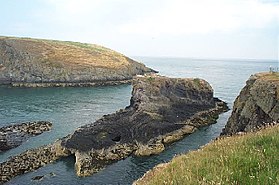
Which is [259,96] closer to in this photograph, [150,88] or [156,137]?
[156,137]

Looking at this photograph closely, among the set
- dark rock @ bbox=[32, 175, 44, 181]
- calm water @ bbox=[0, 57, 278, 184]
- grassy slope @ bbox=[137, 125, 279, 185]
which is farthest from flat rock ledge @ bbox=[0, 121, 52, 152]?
grassy slope @ bbox=[137, 125, 279, 185]

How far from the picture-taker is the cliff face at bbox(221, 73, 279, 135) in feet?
128

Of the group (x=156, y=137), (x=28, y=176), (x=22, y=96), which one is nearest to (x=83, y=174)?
(x=28, y=176)

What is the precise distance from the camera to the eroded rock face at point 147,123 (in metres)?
42.1

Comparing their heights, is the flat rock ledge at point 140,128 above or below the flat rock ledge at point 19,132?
above

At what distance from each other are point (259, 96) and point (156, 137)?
15.6 metres

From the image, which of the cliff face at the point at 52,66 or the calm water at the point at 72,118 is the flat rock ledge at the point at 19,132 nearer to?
the calm water at the point at 72,118

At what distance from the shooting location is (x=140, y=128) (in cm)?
4897

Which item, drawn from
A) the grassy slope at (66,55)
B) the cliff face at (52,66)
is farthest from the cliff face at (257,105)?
the grassy slope at (66,55)

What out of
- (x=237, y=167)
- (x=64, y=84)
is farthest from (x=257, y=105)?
(x=64, y=84)

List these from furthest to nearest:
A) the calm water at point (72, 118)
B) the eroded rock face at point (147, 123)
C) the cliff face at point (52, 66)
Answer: the cliff face at point (52, 66) → the eroded rock face at point (147, 123) → the calm water at point (72, 118)

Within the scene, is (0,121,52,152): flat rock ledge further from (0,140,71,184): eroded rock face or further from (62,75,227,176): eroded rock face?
(62,75,227,176): eroded rock face

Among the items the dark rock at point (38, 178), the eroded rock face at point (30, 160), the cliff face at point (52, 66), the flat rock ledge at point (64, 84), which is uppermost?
the cliff face at point (52, 66)

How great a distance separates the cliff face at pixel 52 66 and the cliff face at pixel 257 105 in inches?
3288
